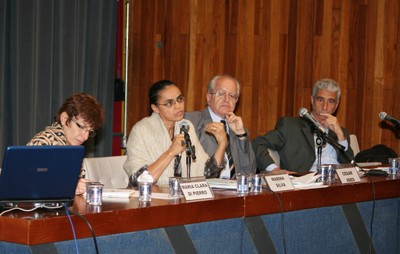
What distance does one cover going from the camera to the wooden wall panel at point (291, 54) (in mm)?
5918

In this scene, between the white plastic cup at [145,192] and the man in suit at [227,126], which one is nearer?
the white plastic cup at [145,192]

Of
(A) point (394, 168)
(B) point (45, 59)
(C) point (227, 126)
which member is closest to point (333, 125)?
(A) point (394, 168)

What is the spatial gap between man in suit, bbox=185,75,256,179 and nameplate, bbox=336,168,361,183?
2.41ft

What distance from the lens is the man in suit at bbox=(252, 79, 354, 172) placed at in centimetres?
520

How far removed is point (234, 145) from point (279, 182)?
1066 mm

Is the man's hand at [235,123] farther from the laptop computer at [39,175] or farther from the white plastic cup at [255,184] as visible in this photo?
the laptop computer at [39,175]

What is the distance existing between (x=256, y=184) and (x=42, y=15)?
279cm

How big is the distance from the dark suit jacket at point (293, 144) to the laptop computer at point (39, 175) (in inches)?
104

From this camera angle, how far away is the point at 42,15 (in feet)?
18.4

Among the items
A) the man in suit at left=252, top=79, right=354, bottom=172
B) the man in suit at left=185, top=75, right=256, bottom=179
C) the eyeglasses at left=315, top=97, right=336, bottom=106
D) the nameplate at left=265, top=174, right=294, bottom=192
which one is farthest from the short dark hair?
the eyeglasses at left=315, top=97, right=336, bottom=106

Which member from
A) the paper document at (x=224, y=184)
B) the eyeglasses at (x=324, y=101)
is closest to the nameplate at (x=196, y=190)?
the paper document at (x=224, y=184)

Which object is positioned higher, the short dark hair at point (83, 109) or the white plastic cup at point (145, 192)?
the short dark hair at point (83, 109)

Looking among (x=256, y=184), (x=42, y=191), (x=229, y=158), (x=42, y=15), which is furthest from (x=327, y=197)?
(x=42, y=15)

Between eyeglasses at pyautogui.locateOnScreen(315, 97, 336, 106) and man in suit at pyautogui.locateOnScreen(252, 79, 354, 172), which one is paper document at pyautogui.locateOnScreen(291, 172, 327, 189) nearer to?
man in suit at pyautogui.locateOnScreen(252, 79, 354, 172)
